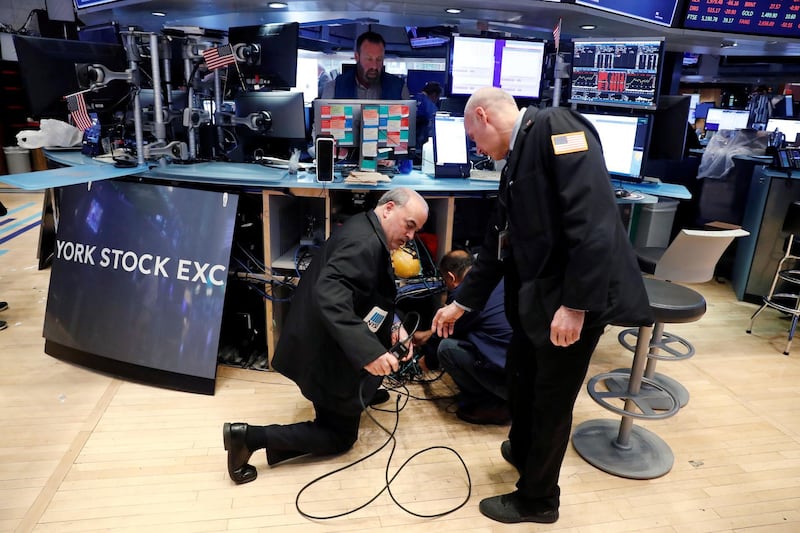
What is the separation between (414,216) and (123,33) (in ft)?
6.63

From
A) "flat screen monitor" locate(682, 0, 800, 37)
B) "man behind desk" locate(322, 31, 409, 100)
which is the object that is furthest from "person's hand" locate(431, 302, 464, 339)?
"flat screen monitor" locate(682, 0, 800, 37)

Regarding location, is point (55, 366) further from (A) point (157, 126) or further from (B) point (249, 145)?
(B) point (249, 145)

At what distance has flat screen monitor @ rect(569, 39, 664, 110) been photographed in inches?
129

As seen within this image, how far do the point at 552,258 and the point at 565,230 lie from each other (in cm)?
15

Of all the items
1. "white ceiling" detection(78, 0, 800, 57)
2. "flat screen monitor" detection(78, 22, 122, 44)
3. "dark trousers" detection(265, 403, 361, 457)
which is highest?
"white ceiling" detection(78, 0, 800, 57)

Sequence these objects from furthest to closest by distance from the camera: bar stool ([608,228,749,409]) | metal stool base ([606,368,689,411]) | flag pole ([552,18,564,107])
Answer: flag pole ([552,18,564,107]) < metal stool base ([606,368,689,411]) < bar stool ([608,228,749,409])

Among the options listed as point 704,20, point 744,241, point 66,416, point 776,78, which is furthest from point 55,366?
point 776,78

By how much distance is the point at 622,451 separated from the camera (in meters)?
2.52

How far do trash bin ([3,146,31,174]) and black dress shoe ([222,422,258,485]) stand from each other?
795cm

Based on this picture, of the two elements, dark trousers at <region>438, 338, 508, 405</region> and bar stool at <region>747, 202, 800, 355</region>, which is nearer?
dark trousers at <region>438, 338, 508, 405</region>

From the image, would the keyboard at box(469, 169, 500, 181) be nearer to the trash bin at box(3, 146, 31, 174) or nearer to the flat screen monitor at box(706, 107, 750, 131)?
the flat screen monitor at box(706, 107, 750, 131)

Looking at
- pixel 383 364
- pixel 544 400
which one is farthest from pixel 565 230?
pixel 383 364

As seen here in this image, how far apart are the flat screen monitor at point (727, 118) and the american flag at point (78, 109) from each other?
8.80 meters

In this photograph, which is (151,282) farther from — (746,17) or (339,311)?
(746,17)
